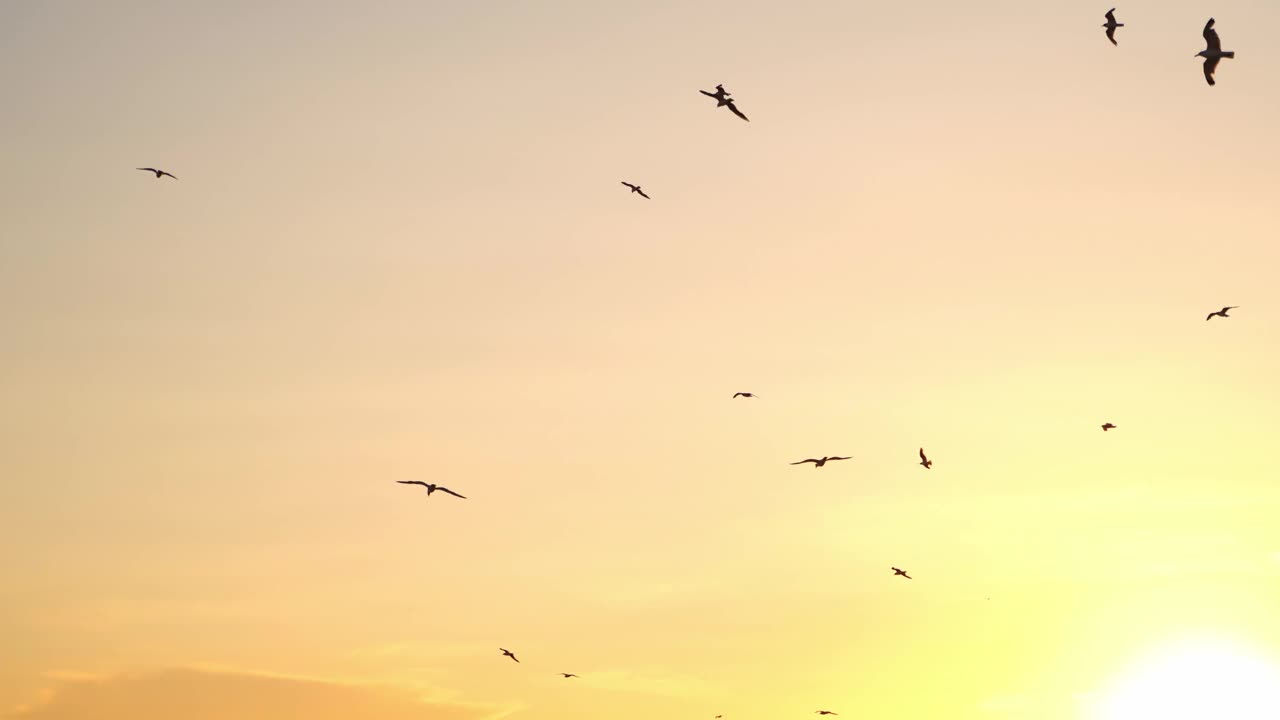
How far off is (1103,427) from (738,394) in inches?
1560

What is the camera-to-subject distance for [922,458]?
569ft

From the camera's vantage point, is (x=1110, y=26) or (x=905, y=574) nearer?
(x=1110, y=26)

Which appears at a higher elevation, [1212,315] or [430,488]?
[1212,315]

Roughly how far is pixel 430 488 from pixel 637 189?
132ft

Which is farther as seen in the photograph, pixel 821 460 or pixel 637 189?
pixel 821 460

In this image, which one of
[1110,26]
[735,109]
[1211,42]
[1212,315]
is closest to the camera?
[1211,42]

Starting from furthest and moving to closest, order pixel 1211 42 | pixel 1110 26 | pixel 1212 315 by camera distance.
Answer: pixel 1212 315 → pixel 1110 26 → pixel 1211 42

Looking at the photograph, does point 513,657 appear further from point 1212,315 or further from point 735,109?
point 1212,315

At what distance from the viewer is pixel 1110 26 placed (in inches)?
5477

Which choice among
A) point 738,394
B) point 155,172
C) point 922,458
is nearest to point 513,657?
point 738,394

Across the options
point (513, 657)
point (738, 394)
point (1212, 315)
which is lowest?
point (513, 657)

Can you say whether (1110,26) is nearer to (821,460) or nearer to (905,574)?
(821,460)

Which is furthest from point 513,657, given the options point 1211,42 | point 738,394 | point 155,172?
point 1211,42

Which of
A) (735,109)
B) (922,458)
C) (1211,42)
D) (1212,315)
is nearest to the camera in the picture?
(1211,42)
